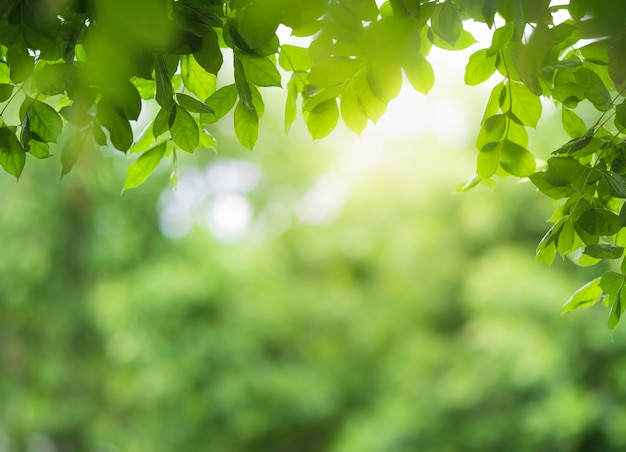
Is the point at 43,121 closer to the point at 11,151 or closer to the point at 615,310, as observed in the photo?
the point at 11,151

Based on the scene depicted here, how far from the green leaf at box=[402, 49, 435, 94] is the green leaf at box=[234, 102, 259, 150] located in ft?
0.99

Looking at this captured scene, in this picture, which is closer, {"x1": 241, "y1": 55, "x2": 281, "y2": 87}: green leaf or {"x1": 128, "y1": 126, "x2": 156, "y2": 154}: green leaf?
{"x1": 241, "y1": 55, "x2": 281, "y2": 87}: green leaf

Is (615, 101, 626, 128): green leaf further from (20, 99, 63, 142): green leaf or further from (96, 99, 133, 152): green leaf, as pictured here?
(20, 99, 63, 142): green leaf

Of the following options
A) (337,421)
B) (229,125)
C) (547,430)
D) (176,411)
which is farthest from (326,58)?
(229,125)

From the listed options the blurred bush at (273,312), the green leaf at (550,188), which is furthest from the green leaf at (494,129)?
the blurred bush at (273,312)

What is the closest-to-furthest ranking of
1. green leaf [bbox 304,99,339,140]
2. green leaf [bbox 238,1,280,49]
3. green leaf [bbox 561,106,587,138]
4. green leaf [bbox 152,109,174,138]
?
green leaf [bbox 238,1,280,49] → green leaf [bbox 152,109,174,138] → green leaf [bbox 304,99,339,140] → green leaf [bbox 561,106,587,138]

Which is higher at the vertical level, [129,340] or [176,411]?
[129,340]

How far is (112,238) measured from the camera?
36.1 ft

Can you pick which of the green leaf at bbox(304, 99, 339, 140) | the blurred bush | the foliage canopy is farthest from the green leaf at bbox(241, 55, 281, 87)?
the blurred bush

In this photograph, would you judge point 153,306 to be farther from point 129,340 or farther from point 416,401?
point 416,401

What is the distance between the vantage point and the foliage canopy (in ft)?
3.26

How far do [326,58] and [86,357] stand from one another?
11.1 metres

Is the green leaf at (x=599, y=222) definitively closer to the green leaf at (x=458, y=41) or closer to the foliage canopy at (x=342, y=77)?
the foliage canopy at (x=342, y=77)

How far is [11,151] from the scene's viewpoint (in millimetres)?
1255
